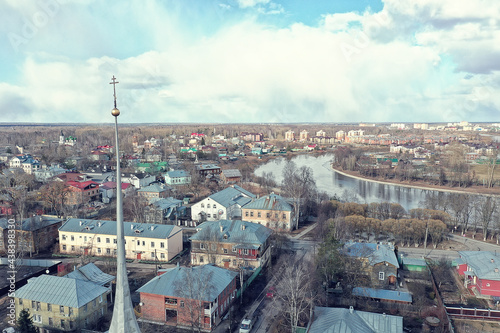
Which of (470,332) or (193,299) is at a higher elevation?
(193,299)

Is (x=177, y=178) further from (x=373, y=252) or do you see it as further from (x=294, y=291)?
(x=294, y=291)

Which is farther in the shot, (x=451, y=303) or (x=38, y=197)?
(x=38, y=197)

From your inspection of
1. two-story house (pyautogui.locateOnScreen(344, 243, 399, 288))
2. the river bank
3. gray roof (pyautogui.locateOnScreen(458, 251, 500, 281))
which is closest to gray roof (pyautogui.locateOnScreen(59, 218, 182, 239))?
two-story house (pyautogui.locateOnScreen(344, 243, 399, 288))

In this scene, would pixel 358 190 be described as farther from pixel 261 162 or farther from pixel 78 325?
pixel 78 325

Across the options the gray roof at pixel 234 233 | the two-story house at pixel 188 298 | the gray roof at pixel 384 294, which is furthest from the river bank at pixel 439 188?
the two-story house at pixel 188 298

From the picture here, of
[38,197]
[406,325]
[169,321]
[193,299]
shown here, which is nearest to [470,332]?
[406,325]

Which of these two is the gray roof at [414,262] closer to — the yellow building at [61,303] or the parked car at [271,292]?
the parked car at [271,292]
